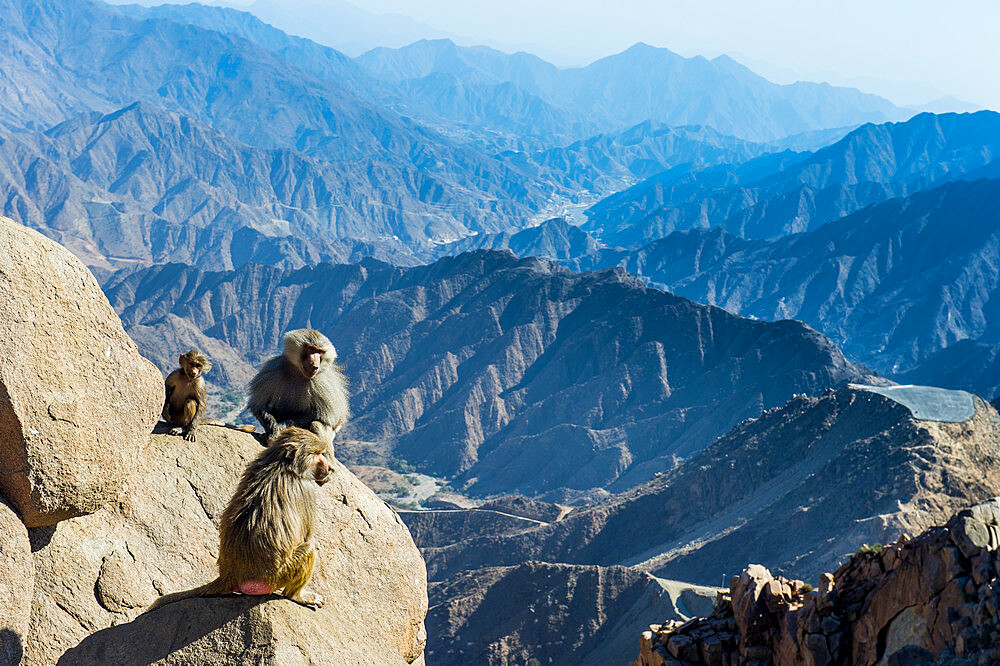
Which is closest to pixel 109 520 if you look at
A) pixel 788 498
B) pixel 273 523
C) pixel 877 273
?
pixel 273 523

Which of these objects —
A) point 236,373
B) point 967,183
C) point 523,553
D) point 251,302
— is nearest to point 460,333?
point 236,373

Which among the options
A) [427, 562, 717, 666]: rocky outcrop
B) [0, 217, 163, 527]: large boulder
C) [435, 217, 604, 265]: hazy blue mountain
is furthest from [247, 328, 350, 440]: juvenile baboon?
[435, 217, 604, 265]: hazy blue mountain

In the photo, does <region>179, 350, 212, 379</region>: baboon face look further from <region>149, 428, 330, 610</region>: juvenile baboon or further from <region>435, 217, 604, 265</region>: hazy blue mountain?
<region>435, 217, 604, 265</region>: hazy blue mountain

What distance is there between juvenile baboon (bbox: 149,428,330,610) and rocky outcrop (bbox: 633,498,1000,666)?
6.03 meters

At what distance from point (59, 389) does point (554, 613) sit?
2647cm

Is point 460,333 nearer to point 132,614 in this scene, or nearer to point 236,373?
point 236,373

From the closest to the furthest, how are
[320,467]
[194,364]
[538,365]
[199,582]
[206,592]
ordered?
1. [206,592]
2. [320,467]
3. [199,582]
4. [194,364]
5. [538,365]

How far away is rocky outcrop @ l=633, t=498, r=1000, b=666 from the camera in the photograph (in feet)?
26.9

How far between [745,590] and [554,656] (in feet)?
68.4

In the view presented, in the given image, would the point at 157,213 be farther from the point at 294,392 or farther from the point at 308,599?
the point at 308,599

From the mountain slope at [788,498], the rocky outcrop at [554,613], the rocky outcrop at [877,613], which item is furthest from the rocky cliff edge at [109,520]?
the mountain slope at [788,498]

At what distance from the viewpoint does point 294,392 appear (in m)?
8.68

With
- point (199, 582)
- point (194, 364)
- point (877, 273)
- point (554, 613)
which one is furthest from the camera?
point (877, 273)

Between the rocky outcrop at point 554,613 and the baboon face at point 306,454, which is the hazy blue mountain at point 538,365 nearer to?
the rocky outcrop at point 554,613
